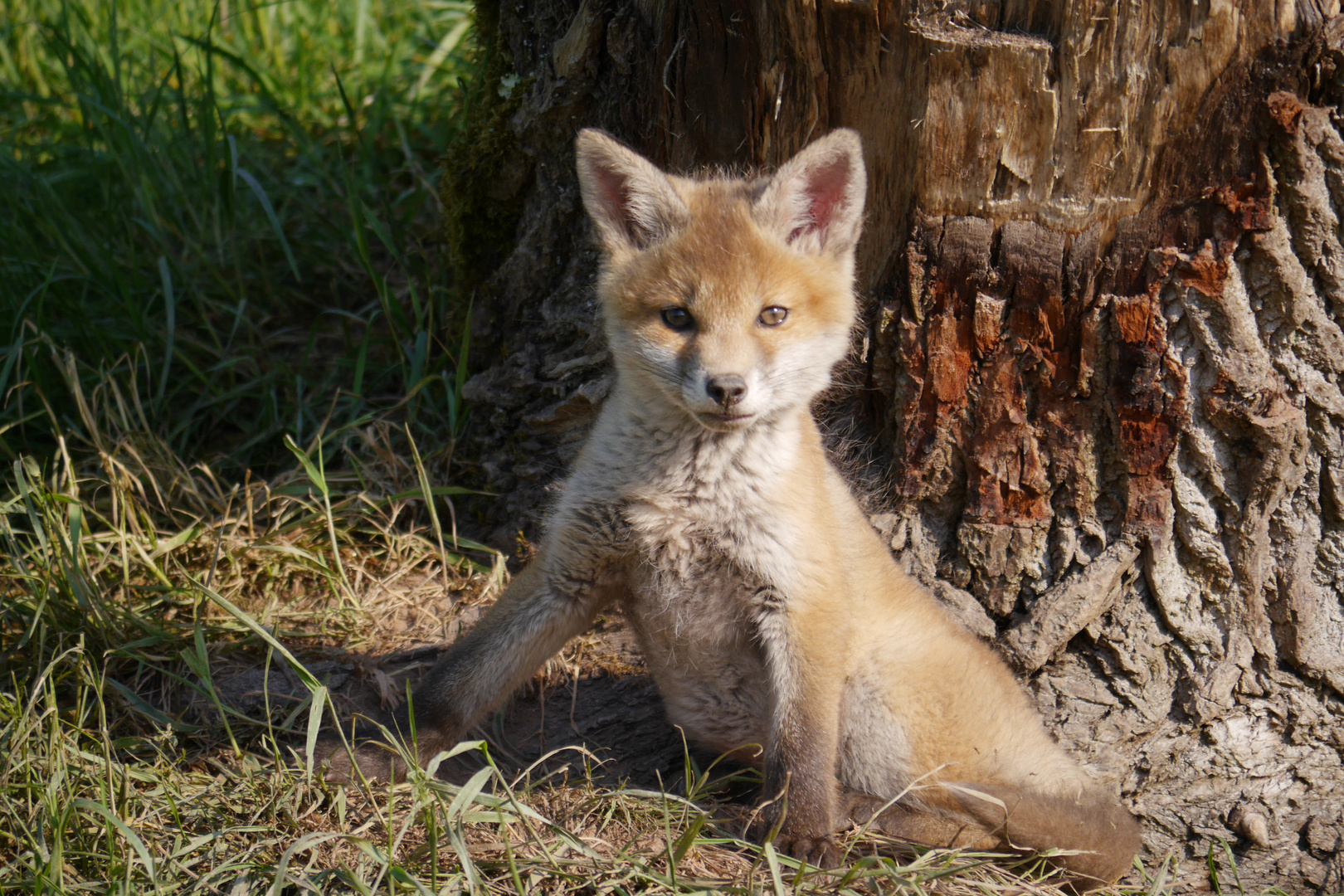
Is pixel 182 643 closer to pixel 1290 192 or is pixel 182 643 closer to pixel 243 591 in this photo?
pixel 243 591

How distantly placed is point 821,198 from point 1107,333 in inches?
35.7

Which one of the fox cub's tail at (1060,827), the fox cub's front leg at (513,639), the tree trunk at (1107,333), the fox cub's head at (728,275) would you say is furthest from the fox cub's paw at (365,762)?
the tree trunk at (1107,333)

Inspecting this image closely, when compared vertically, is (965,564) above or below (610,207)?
below

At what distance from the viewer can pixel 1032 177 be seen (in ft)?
8.42

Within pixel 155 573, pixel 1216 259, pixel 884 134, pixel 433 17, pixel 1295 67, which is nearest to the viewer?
pixel 1295 67

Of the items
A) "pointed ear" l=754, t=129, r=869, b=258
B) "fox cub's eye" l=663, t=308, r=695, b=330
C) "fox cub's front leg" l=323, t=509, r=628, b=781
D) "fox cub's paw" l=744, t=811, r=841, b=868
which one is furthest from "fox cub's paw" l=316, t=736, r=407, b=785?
"pointed ear" l=754, t=129, r=869, b=258

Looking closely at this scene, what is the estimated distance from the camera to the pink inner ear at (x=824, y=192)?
2461 mm

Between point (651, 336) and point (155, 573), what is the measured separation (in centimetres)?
202

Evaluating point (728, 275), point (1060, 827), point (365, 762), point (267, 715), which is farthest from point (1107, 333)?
point (267, 715)

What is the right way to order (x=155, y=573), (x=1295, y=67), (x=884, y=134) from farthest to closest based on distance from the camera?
(x=155, y=573)
(x=884, y=134)
(x=1295, y=67)

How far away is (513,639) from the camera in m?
2.63

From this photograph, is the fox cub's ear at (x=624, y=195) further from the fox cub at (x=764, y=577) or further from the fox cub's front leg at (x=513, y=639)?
the fox cub's front leg at (x=513, y=639)

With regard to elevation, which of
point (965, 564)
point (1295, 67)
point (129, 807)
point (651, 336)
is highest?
point (1295, 67)

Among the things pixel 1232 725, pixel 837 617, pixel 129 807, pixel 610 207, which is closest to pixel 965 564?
pixel 837 617
